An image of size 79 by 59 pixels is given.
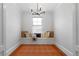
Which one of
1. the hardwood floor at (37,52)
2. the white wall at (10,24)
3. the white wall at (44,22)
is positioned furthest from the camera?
the white wall at (44,22)

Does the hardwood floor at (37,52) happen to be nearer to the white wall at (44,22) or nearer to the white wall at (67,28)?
the white wall at (67,28)

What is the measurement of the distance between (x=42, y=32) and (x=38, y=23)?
0.52m

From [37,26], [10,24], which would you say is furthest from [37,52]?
[37,26]

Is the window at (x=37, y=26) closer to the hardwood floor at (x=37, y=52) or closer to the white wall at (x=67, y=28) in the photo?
the hardwood floor at (x=37, y=52)

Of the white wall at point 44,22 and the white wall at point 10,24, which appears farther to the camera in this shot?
the white wall at point 44,22

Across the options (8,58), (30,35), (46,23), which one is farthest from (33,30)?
(8,58)

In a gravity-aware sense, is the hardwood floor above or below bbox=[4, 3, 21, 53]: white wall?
below

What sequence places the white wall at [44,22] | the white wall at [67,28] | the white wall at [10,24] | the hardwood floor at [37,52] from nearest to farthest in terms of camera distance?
the white wall at [67,28] → the white wall at [10,24] → the hardwood floor at [37,52] → the white wall at [44,22]

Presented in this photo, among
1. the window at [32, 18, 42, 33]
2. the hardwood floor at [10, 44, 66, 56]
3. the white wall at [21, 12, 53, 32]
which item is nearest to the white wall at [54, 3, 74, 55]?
the hardwood floor at [10, 44, 66, 56]

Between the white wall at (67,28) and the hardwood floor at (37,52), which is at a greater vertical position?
the white wall at (67,28)

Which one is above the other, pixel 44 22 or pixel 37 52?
pixel 44 22

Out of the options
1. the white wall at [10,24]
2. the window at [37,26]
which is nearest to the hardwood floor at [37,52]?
the white wall at [10,24]

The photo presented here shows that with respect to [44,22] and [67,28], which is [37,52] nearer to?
[67,28]

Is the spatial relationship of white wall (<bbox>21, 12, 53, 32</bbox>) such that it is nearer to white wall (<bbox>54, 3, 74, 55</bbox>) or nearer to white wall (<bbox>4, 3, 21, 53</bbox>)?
white wall (<bbox>4, 3, 21, 53</bbox>)
